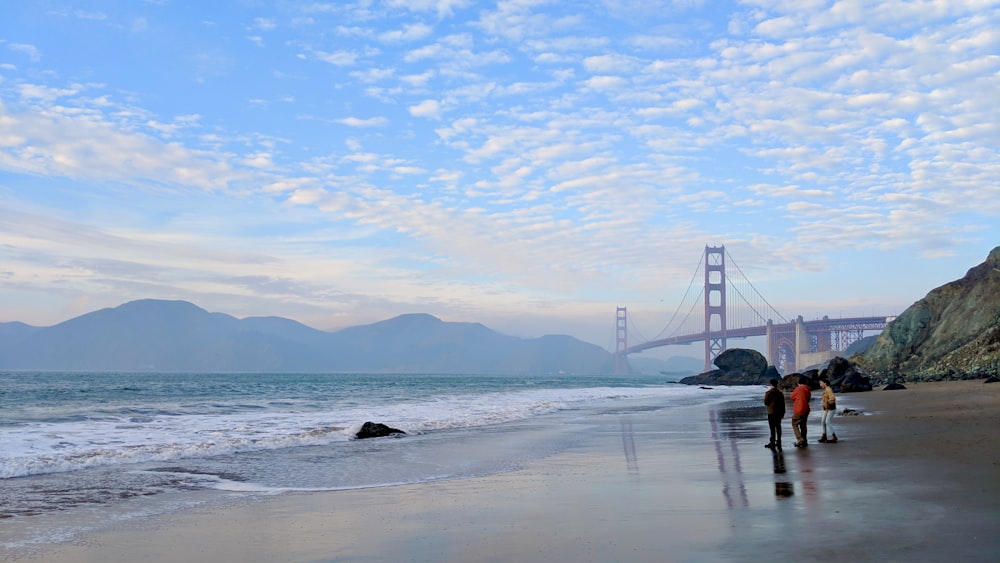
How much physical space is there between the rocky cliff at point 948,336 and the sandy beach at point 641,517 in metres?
33.9

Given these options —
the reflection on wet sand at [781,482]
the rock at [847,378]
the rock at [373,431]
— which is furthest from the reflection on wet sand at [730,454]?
the rock at [847,378]

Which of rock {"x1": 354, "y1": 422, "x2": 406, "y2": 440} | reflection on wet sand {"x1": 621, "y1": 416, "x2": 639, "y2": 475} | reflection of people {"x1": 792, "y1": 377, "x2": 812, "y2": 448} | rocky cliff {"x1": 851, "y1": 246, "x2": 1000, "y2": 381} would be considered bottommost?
rock {"x1": 354, "y1": 422, "x2": 406, "y2": 440}

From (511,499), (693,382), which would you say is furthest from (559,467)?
(693,382)

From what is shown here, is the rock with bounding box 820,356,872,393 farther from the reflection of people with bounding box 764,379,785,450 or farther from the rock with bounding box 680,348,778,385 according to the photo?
the rock with bounding box 680,348,778,385

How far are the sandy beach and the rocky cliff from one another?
33925mm

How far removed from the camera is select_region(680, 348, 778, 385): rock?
8531 cm

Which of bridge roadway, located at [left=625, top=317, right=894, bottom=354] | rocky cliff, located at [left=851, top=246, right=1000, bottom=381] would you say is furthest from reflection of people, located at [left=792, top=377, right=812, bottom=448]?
bridge roadway, located at [left=625, top=317, right=894, bottom=354]

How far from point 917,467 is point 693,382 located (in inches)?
3361

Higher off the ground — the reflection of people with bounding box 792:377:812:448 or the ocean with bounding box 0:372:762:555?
the reflection of people with bounding box 792:377:812:448

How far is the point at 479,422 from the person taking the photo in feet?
82.4

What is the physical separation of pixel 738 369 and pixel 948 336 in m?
37.2

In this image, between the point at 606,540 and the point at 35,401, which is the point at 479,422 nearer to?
the point at 606,540

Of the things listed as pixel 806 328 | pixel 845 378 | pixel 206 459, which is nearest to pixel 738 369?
pixel 806 328

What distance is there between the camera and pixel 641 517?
298 inches
